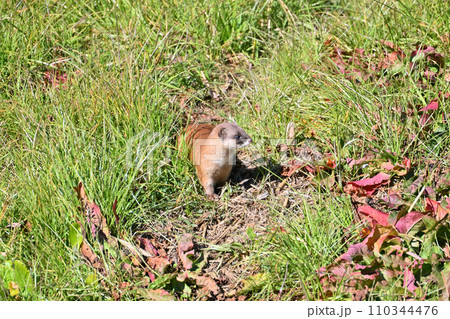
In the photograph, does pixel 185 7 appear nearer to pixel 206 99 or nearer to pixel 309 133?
pixel 206 99

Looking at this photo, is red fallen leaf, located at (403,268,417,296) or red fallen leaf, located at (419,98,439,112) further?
red fallen leaf, located at (419,98,439,112)

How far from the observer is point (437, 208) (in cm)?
345

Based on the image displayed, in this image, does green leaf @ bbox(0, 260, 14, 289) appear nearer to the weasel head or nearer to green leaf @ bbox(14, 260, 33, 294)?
green leaf @ bbox(14, 260, 33, 294)

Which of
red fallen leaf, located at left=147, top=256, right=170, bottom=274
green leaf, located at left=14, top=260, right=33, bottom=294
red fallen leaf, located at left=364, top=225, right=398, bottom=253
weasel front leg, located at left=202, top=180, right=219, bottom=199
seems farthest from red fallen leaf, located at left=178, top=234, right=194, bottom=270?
red fallen leaf, located at left=364, top=225, right=398, bottom=253

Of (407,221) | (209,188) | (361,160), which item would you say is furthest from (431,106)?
(209,188)

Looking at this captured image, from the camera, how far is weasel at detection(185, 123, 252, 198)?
4480mm

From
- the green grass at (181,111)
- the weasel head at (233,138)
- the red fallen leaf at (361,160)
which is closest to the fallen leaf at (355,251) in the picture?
the green grass at (181,111)

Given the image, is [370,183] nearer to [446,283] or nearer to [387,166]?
[387,166]

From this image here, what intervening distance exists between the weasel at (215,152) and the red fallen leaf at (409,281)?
5.83 feet

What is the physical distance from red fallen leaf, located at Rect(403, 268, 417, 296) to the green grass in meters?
0.14

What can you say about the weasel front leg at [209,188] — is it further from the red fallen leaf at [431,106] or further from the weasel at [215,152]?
the red fallen leaf at [431,106]

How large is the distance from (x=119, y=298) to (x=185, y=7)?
334 cm

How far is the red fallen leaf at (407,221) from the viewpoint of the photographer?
3424 millimetres

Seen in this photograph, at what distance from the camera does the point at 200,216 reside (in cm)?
432
